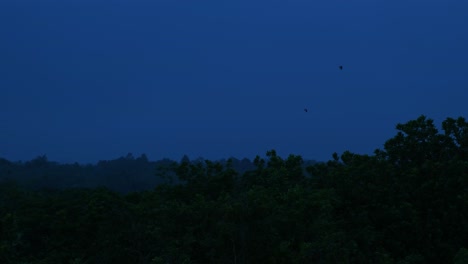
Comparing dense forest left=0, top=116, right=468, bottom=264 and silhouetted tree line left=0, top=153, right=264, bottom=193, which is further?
silhouetted tree line left=0, top=153, right=264, bottom=193

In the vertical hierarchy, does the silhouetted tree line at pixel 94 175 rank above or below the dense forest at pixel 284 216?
above

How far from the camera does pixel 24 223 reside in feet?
47.0

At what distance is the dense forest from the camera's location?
10812 mm

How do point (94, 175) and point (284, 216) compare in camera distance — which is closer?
point (284, 216)

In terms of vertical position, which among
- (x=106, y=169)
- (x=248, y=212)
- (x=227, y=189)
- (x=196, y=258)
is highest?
(x=106, y=169)

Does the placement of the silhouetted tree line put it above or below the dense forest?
above

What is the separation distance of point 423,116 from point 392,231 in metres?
4.97

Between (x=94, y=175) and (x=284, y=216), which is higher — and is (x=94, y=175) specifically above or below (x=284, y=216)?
above

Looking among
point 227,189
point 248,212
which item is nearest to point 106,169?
point 227,189

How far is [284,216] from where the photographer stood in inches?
435

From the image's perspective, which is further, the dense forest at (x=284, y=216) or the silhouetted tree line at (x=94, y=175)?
the silhouetted tree line at (x=94, y=175)

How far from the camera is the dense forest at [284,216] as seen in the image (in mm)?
10812

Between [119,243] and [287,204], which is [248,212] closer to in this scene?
[287,204]

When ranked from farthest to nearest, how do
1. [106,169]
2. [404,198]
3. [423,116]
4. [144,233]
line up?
[106,169], [423,116], [404,198], [144,233]
